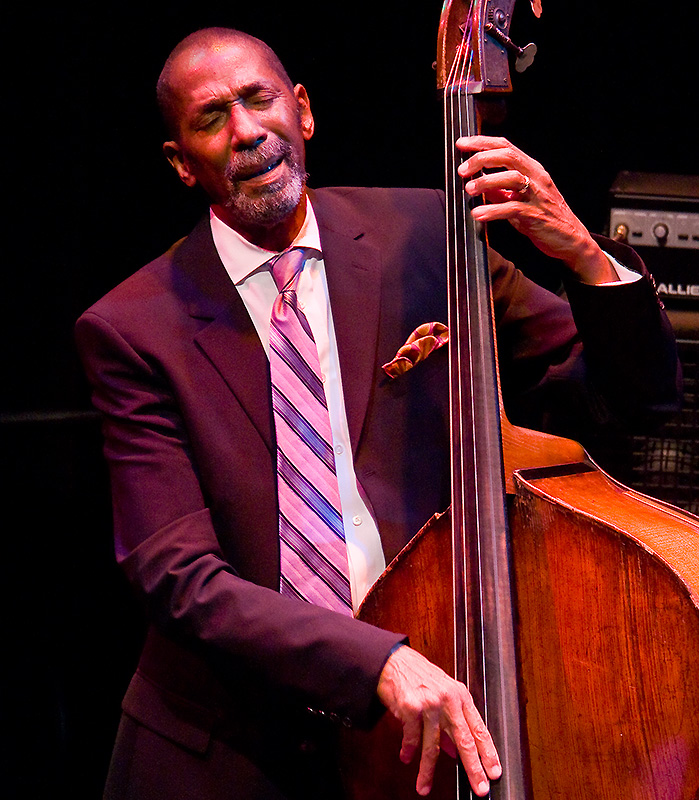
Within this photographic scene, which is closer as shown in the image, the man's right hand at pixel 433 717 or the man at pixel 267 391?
the man's right hand at pixel 433 717

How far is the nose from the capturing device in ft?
4.68

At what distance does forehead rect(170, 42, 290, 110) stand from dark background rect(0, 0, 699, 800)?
3.11 ft

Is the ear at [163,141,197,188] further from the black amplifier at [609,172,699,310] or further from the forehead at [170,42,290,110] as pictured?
the black amplifier at [609,172,699,310]

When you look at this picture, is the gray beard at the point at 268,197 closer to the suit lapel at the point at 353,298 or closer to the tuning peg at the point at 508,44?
the suit lapel at the point at 353,298

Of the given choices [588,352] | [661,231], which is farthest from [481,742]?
[661,231]

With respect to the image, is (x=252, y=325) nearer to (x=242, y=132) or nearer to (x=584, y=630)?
(x=242, y=132)

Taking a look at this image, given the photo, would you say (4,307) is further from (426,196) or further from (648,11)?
(648,11)

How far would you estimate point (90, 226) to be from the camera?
2.42m

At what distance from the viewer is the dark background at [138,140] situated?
2223 mm

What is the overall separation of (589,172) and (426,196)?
989mm

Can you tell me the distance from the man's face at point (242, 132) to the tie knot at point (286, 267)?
6 cm

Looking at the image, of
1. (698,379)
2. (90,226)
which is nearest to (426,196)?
(698,379)

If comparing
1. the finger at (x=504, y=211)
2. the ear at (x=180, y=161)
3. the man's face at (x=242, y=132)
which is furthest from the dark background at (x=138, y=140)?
the finger at (x=504, y=211)

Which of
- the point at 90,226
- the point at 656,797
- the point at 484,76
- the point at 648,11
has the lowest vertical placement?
the point at 656,797
